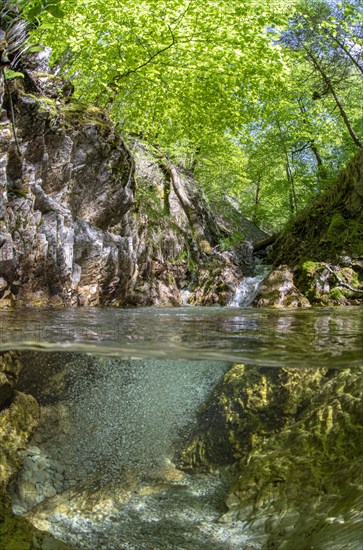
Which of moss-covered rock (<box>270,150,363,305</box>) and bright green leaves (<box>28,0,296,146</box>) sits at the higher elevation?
bright green leaves (<box>28,0,296,146</box>)

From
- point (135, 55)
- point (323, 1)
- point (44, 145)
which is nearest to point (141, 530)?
point (44, 145)

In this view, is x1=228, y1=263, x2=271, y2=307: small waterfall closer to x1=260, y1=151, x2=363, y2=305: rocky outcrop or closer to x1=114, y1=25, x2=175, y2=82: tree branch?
x1=260, y1=151, x2=363, y2=305: rocky outcrop

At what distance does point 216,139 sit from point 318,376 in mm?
14751

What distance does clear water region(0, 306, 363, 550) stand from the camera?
8.64 ft

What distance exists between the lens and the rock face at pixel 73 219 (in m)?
7.97

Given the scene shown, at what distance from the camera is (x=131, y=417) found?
162 inches

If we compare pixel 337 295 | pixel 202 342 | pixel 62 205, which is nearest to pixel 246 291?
pixel 337 295

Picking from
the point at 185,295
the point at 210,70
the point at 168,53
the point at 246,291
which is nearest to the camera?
the point at 168,53

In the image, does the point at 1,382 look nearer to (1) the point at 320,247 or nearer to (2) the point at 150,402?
(2) the point at 150,402

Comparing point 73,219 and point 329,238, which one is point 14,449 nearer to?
point 73,219

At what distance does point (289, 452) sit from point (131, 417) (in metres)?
1.61

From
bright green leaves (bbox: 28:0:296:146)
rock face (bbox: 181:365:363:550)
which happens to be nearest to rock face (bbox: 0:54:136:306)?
bright green leaves (bbox: 28:0:296:146)

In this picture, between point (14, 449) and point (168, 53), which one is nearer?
point (14, 449)

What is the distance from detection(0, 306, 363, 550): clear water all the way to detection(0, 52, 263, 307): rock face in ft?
9.14
